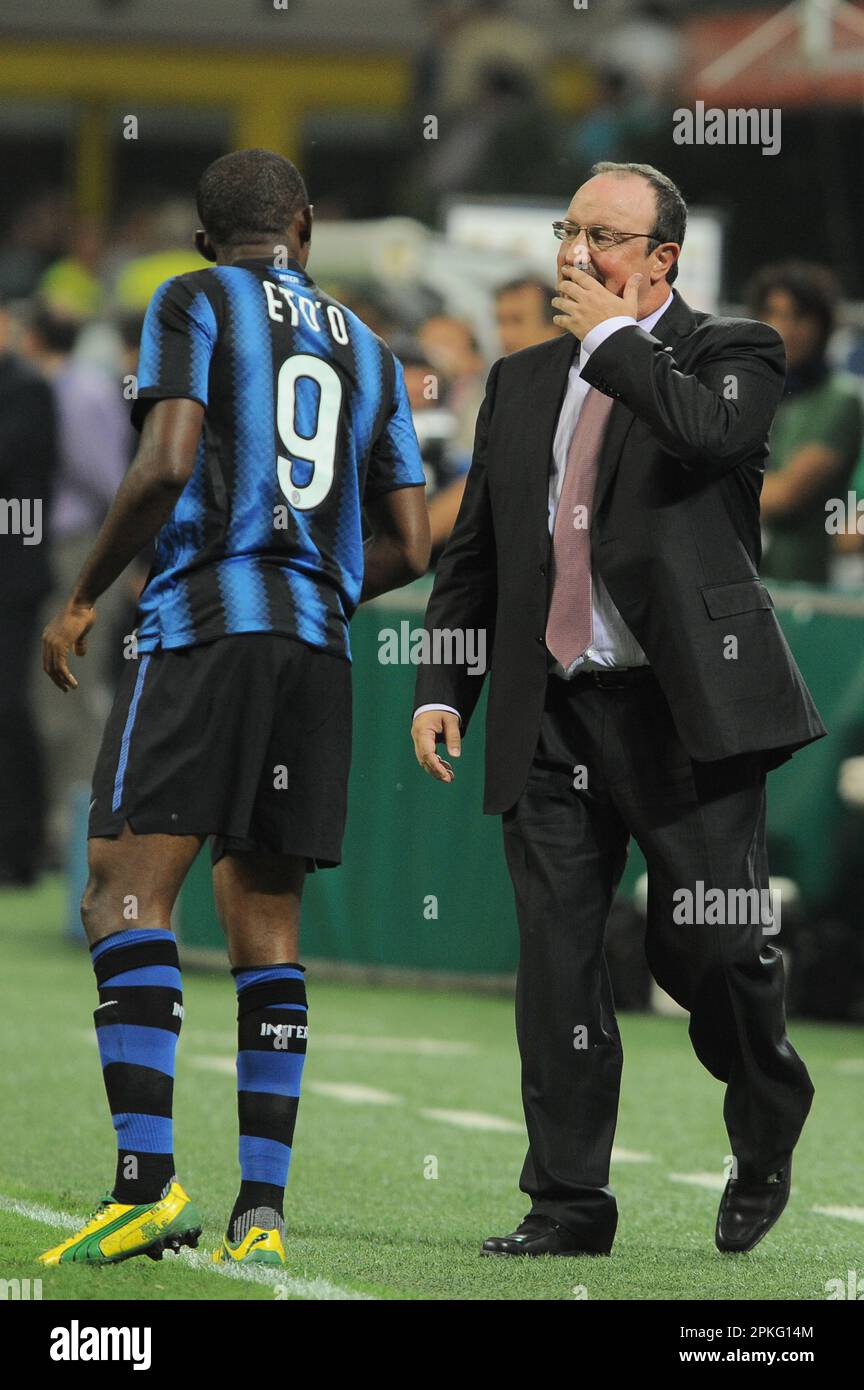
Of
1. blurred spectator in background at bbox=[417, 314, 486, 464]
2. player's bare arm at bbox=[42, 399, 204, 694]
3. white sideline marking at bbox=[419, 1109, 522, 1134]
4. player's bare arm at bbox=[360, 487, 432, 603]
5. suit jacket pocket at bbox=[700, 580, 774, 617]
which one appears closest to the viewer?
player's bare arm at bbox=[42, 399, 204, 694]

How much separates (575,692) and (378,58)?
26225mm

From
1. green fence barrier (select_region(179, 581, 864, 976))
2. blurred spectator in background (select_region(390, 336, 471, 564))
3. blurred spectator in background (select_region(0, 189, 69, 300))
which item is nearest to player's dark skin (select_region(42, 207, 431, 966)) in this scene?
green fence barrier (select_region(179, 581, 864, 976))

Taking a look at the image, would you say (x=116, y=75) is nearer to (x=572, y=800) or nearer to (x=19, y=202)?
(x=19, y=202)

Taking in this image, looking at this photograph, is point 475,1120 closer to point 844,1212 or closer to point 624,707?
point 844,1212

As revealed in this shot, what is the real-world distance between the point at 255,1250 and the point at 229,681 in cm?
107

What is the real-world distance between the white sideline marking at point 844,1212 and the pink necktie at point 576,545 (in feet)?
5.45

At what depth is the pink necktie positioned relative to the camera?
5.29 metres

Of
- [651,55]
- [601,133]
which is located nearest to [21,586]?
[601,133]

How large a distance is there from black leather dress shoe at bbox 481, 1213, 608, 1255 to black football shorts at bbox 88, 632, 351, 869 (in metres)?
0.88

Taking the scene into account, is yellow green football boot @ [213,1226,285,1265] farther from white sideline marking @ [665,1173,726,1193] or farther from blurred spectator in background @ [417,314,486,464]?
blurred spectator in background @ [417,314,486,464]

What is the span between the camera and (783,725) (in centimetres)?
523

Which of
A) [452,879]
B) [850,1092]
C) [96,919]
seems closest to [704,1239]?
[96,919]

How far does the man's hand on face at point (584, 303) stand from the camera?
5102 millimetres

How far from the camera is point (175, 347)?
4.89m
